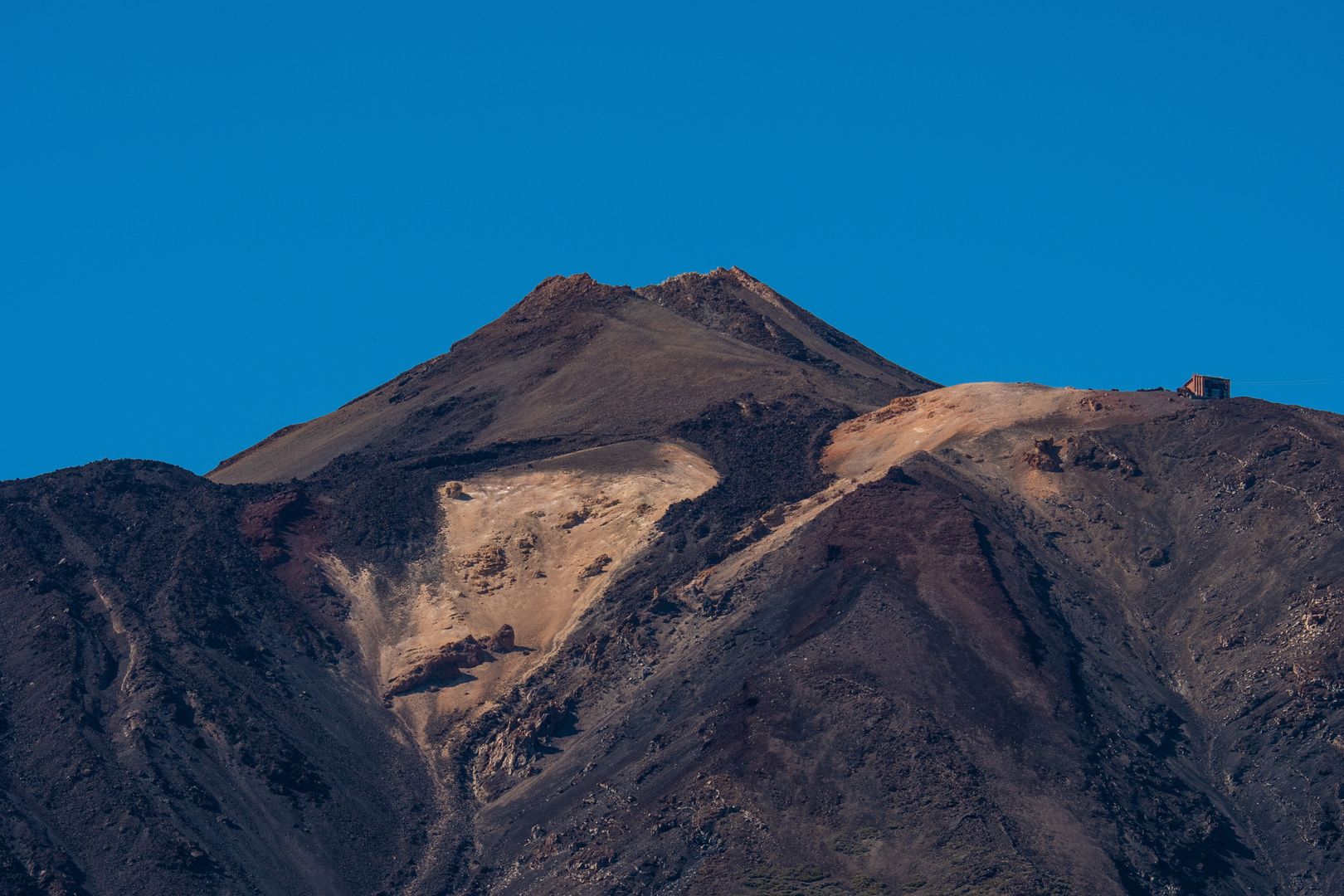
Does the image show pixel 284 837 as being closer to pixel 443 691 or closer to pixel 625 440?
pixel 443 691

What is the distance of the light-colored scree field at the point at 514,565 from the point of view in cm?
7944

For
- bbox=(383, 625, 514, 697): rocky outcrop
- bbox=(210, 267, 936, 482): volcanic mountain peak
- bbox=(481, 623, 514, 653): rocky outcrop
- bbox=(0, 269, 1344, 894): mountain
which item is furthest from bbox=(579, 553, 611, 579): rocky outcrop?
bbox=(210, 267, 936, 482): volcanic mountain peak

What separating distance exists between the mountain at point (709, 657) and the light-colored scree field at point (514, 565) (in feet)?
0.61

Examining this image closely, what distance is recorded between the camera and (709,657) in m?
73.8

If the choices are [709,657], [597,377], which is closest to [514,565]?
[709,657]

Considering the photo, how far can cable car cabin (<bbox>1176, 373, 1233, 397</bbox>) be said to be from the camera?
96188mm

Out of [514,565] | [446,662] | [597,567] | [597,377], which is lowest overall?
[446,662]

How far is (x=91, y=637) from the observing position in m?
75.1

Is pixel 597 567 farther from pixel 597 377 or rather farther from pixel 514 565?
pixel 597 377

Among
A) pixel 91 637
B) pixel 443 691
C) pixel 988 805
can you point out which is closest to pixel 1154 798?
pixel 988 805

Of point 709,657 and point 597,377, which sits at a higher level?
point 597,377

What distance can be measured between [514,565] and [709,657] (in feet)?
44.0

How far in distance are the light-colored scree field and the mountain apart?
18 centimetres

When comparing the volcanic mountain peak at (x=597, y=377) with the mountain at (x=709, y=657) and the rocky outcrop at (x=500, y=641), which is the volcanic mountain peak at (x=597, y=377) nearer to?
the mountain at (x=709, y=657)
